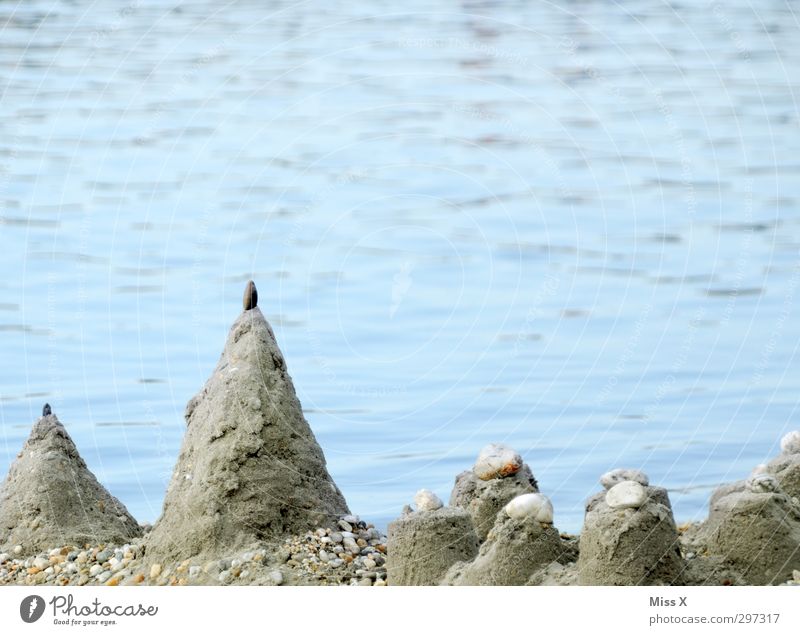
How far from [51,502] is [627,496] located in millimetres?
3527

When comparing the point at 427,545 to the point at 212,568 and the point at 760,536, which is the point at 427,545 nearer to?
the point at 212,568

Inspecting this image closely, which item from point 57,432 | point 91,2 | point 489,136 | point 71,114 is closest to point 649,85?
point 489,136

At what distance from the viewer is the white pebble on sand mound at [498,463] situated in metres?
8.30

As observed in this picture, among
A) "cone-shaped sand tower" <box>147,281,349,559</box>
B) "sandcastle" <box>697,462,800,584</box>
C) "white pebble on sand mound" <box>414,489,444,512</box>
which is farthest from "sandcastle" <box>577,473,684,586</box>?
"cone-shaped sand tower" <box>147,281,349,559</box>

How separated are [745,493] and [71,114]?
24.6 metres

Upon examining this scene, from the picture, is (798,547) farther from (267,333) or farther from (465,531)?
(267,333)

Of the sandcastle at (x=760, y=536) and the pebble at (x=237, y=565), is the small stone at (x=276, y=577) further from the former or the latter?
the sandcastle at (x=760, y=536)

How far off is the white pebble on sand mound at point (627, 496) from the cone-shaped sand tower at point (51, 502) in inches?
124

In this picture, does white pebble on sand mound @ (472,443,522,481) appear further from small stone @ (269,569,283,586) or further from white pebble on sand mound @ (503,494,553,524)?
small stone @ (269,569,283,586)

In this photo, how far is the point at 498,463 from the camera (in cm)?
830

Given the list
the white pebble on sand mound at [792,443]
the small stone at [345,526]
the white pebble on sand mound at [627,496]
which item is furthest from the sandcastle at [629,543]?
the white pebble on sand mound at [792,443]

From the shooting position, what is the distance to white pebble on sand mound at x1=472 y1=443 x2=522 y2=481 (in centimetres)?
830

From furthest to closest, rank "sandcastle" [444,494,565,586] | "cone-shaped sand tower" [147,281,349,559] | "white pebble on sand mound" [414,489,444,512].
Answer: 1. "cone-shaped sand tower" [147,281,349,559]
2. "white pebble on sand mound" [414,489,444,512]
3. "sandcastle" [444,494,565,586]

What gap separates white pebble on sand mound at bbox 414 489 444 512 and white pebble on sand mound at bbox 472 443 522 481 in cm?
58
